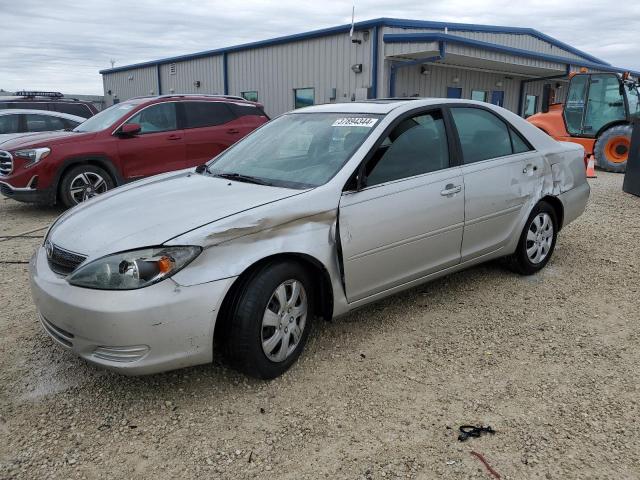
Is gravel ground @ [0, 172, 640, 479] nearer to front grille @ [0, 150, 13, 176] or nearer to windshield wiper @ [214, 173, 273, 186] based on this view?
windshield wiper @ [214, 173, 273, 186]

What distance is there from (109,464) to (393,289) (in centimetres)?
198

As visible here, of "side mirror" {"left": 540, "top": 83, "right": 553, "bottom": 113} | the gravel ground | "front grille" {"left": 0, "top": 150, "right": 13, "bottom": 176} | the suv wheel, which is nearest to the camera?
the gravel ground

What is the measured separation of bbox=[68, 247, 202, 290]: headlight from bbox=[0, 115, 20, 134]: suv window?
31.2 ft

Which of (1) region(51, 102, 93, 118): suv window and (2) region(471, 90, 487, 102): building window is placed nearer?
(1) region(51, 102, 93, 118): suv window

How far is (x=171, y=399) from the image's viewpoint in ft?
9.57

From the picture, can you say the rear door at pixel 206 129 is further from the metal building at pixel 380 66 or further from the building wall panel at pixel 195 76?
the building wall panel at pixel 195 76

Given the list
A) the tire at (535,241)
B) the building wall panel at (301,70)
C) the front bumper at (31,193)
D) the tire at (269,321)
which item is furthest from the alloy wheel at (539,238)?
the building wall panel at (301,70)

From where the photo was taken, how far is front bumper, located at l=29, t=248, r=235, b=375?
254cm

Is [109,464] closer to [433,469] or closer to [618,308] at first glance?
[433,469]

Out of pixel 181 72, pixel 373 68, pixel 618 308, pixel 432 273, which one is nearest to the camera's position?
pixel 432 273

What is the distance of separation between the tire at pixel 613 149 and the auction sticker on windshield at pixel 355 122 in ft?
35.1

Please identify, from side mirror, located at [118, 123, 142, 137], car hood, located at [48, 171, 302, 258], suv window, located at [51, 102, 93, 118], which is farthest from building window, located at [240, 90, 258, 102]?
car hood, located at [48, 171, 302, 258]

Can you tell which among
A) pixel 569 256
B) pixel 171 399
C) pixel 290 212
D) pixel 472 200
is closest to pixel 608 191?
pixel 569 256

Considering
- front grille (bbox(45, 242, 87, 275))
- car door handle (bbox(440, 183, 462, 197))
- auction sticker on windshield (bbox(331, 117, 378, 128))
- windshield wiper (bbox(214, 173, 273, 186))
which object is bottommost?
front grille (bbox(45, 242, 87, 275))
